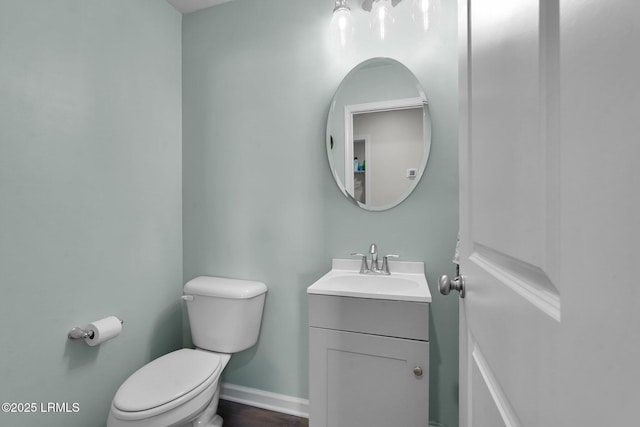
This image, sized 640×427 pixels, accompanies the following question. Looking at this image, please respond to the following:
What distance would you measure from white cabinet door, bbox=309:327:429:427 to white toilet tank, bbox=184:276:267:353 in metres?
0.50

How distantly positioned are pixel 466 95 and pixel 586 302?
1.74ft

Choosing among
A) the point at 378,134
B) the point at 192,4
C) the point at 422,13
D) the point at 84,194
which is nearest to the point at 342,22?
the point at 422,13

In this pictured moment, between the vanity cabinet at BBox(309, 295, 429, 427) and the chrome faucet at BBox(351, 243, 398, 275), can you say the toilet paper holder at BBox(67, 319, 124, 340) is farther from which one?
the chrome faucet at BBox(351, 243, 398, 275)

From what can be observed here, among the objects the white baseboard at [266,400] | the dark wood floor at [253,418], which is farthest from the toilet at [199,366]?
the white baseboard at [266,400]

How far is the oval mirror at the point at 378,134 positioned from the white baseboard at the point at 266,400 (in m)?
1.18

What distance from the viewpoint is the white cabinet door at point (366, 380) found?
3.68ft

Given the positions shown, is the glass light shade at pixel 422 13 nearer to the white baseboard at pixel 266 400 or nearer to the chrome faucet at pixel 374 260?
the chrome faucet at pixel 374 260

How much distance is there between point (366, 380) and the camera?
1177 millimetres

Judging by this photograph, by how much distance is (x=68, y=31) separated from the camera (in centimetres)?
129

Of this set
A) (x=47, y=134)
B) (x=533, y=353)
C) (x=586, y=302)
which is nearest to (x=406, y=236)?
(x=533, y=353)

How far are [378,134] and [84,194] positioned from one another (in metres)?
1.45

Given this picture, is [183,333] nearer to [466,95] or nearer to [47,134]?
[47,134]

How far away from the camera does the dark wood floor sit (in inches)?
62.3

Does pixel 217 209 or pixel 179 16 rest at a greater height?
pixel 179 16
